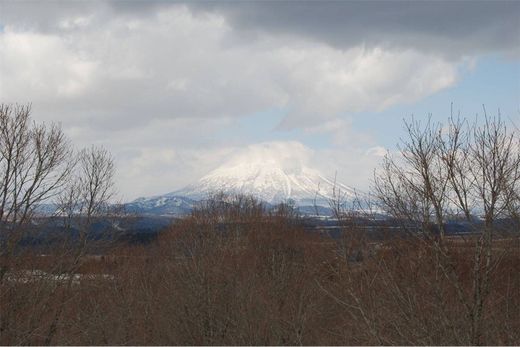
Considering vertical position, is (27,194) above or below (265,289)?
above

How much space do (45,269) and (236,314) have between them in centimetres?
717

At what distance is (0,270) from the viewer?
52.5 feet

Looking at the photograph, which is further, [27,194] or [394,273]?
[27,194]

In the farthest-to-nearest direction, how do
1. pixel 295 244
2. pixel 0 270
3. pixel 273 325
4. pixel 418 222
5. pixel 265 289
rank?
pixel 295 244 → pixel 265 289 → pixel 273 325 → pixel 0 270 → pixel 418 222

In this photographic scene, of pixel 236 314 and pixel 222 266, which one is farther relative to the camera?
pixel 222 266

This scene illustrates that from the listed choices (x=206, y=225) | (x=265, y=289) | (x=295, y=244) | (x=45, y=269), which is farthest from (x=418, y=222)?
(x=206, y=225)

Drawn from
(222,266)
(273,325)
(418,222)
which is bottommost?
(273,325)

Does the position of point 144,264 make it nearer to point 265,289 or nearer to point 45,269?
point 265,289

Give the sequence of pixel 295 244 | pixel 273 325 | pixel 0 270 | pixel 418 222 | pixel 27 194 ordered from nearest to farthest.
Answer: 1. pixel 418 222
2. pixel 0 270
3. pixel 27 194
4. pixel 273 325
5. pixel 295 244

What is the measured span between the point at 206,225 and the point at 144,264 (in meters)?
12.7

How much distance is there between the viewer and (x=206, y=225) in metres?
44.9

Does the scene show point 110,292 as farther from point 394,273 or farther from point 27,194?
point 394,273

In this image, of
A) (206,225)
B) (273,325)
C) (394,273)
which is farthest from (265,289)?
(206,225)

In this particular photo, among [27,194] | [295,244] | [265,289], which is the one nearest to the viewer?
[27,194]
